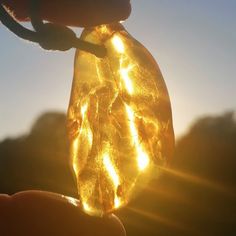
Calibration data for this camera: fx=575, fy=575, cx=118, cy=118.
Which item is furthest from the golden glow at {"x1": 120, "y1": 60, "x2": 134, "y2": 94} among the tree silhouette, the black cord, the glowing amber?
the tree silhouette

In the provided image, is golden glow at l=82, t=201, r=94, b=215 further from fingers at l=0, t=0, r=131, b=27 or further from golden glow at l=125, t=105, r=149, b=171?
fingers at l=0, t=0, r=131, b=27

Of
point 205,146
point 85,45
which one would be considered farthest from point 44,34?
point 205,146

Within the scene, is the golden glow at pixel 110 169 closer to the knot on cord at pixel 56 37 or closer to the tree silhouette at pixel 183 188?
the knot on cord at pixel 56 37

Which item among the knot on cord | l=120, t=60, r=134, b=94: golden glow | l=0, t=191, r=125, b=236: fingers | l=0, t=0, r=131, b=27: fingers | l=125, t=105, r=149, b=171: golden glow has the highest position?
l=0, t=0, r=131, b=27: fingers

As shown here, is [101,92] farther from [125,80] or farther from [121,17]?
[121,17]

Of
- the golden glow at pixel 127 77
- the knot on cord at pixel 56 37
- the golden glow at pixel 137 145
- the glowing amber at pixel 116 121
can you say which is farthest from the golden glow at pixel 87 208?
the knot on cord at pixel 56 37

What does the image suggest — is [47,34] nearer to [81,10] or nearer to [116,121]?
[81,10]
